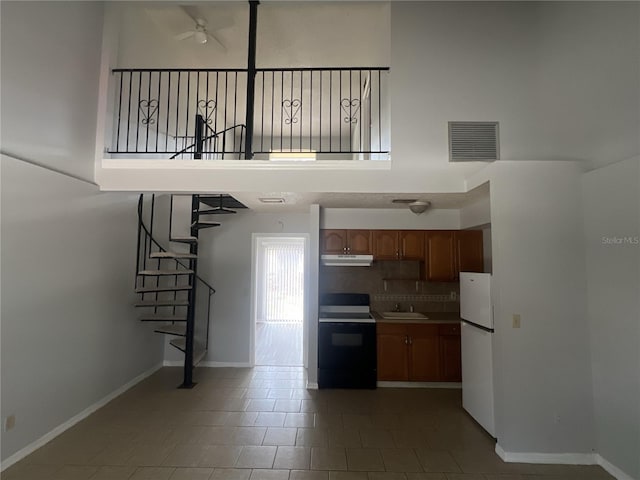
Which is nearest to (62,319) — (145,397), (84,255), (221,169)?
(84,255)

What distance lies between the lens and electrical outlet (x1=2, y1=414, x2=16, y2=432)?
2.36 m

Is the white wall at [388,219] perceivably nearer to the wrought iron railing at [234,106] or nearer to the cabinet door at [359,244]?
the cabinet door at [359,244]

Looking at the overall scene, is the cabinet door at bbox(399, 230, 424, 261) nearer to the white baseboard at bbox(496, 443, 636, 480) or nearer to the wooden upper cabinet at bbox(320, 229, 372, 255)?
the wooden upper cabinet at bbox(320, 229, 372, 255)

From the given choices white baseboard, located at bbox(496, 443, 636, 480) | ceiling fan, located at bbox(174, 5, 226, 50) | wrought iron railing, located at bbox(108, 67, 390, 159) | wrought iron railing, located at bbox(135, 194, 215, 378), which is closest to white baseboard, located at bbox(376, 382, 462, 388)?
white baseboard, located at bbox(496, 443, 636, 480)

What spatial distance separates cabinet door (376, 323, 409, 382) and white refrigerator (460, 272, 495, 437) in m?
0.84

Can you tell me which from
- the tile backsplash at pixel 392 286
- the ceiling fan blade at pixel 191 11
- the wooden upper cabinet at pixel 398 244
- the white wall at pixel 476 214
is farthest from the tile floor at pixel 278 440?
the ceiling fan blade at pixel 191 11

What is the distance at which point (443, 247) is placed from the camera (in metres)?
4.35

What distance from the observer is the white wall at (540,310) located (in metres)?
2.52

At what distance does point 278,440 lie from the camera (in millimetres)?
2791

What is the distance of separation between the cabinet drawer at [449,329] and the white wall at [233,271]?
2470 mm

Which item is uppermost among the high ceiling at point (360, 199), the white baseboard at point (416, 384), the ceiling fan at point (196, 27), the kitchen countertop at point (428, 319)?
the ceiling fan at point (196, 27)

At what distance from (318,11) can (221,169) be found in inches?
96.6

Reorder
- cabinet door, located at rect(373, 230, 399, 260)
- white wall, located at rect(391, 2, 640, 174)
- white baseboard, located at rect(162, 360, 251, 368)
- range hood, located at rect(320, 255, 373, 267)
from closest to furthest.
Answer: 1. white wall, located at rect(391, 2, 640, 174)
2. range hood, located at rect(320, 255, 373, 267)
3. cabinet door, located at rect(373, 230, 399, 260)
4. white baseboard, located at rect(162, 360, 251, 368)

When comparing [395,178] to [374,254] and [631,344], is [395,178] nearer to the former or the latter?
[374,254]
